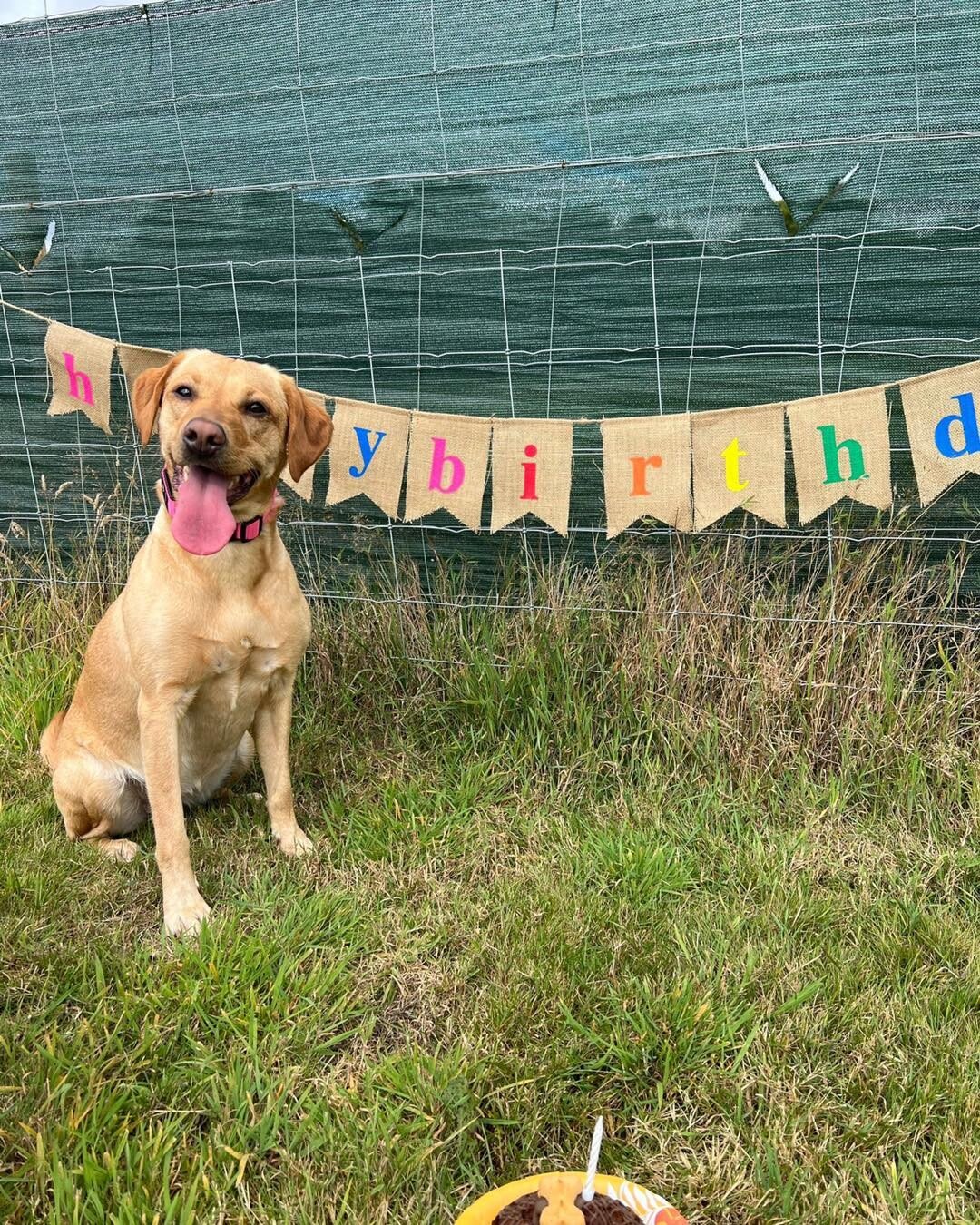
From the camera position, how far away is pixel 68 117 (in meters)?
4.77

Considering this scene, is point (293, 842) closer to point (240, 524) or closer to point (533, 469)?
point (240, 524)

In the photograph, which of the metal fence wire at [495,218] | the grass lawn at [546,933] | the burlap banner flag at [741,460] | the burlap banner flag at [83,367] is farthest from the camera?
the metal fence wire at [495,218]

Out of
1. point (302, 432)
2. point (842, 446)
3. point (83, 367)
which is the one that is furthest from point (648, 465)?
point (83, 367)

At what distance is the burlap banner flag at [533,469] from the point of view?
10.6 ft

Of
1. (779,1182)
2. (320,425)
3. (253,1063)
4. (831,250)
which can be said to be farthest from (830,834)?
(831,250)

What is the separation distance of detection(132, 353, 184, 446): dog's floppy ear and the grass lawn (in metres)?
1.27

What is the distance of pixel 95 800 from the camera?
293 centimetres

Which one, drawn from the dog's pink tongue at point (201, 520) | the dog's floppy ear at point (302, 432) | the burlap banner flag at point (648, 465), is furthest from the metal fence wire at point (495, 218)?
the dog's pink tongue at point (201, 520)

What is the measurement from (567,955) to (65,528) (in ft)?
12.3

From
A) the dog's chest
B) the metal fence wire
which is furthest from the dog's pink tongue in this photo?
the metal fence wire

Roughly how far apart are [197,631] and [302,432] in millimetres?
650

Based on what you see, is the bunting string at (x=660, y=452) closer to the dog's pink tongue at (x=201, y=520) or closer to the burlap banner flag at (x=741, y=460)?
the burlap banner flag at (x=741, y=460)

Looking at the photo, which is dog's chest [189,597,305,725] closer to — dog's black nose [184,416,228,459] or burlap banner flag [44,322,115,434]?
dog's black nose [184,416,228,459]

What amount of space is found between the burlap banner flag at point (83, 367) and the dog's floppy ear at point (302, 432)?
3.68ft
